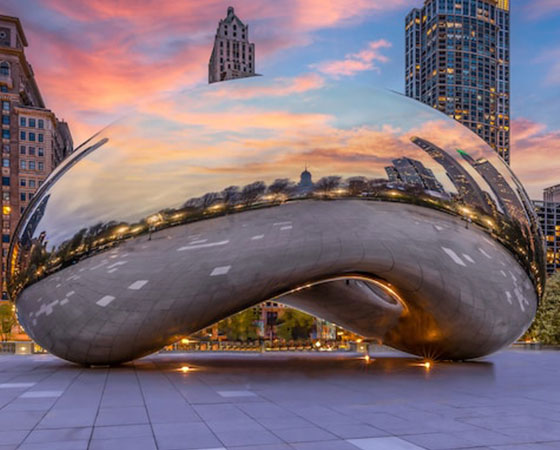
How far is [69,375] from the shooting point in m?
12.2

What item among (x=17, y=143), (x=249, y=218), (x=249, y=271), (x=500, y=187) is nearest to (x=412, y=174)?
(x=500, y=187)

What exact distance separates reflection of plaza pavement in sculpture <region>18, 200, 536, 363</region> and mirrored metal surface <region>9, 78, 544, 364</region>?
0.03m

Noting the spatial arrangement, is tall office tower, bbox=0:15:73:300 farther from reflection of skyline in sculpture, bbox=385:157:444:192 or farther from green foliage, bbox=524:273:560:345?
reflection of skyline in sculpture, bbox=385:157:444:192

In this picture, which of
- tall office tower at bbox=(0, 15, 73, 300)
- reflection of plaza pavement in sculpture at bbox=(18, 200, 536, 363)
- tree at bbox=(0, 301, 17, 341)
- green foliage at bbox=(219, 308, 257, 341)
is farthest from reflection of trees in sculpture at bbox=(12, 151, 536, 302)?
tall office tower at bbox=(0, 15, 73, 300)

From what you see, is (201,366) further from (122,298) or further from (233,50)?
(233,50)

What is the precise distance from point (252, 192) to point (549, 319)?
35334 millimetres

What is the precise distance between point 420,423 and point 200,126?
6993mm

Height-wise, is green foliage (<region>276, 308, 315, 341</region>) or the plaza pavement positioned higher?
the plaza pavement

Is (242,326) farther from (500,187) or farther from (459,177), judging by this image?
(459,177)

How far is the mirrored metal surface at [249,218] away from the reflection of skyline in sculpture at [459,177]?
0.03 metres

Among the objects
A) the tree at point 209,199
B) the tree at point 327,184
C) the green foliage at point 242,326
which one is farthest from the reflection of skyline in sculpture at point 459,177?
the green foliage at point 242,326

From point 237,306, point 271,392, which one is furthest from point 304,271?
point 271,392

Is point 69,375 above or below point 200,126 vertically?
below

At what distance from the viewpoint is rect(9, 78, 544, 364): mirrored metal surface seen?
1123 cm
